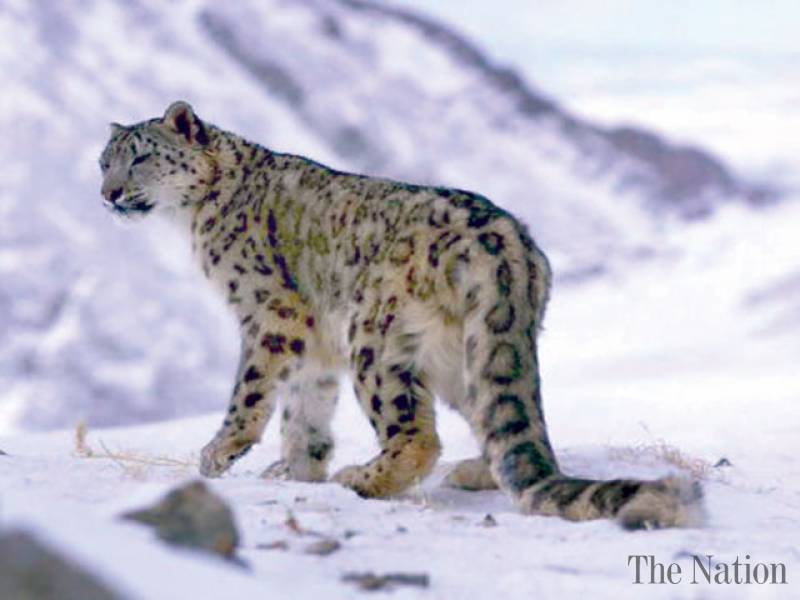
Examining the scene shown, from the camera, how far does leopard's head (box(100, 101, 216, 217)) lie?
8820 mm

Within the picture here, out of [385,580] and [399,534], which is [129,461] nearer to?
[399,534]

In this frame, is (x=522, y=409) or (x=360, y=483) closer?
(x=522, y=409)

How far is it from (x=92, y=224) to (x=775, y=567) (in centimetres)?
2350

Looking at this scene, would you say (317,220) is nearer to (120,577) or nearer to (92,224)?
(120,577)

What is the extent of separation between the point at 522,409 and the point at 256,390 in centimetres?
171

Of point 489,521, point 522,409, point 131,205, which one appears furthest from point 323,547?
point 131,205

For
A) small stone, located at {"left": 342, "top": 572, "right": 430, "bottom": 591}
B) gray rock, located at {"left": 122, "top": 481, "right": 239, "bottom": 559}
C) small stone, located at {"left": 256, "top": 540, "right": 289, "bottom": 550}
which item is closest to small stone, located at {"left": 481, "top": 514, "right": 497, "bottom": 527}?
small stone, located at {"left": 256, "top": 540, "right": 289, "bottom": 550}

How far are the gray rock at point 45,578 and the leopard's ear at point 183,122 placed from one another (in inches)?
218

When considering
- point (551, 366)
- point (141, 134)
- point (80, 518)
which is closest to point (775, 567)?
point (80, 518)

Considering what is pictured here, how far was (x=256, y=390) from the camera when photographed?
8.13m

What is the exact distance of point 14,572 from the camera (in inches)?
138

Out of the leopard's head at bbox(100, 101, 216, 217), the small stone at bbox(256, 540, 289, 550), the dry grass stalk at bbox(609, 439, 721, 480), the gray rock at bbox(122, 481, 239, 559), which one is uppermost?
the leopard's head at bbox(100, 101, 216, 217)

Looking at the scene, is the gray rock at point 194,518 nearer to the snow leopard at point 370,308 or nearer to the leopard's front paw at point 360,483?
the snow leopard at point 370,308

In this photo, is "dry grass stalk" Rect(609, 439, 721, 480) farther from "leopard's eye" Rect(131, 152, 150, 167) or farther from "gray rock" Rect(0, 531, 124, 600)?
"gray rock" Rect(0, 531, 124, 600)
